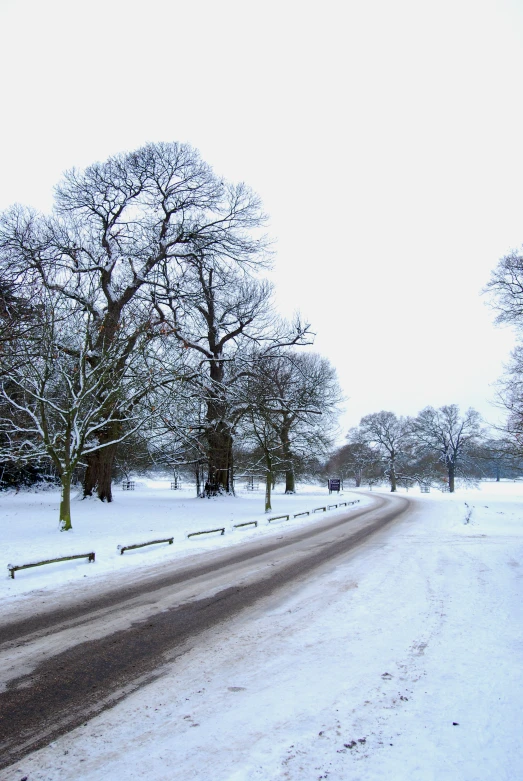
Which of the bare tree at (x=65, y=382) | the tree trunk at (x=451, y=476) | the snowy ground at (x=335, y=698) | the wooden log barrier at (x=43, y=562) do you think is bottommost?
the tree trunk at (x=451, y=476)

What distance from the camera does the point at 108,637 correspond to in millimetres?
5375

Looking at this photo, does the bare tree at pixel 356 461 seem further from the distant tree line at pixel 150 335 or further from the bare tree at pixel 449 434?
the distant tree line at pixel 150 335

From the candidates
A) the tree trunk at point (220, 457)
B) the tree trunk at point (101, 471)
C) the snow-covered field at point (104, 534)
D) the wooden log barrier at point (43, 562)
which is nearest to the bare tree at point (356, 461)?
the tree trunk at point (220, 457)

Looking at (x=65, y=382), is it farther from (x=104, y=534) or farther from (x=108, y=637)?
(x=108, y=637)

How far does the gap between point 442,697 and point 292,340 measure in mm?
24737

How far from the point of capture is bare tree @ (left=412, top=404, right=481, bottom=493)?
52.1 metres

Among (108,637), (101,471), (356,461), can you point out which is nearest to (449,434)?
(356,461)

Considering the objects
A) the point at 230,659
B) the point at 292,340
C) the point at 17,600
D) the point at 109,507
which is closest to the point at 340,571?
the point at 230,659

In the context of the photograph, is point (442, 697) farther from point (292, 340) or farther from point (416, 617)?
point (292, 340)

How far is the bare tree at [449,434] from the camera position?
52.1 m

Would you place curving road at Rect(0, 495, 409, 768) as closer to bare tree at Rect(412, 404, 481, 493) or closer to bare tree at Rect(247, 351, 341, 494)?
bare tree at Rect(247, 351, 341, 494)

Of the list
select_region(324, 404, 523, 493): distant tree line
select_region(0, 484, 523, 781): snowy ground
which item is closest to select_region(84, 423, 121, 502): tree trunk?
select_region(0, 484, 523, 781): snowy ground

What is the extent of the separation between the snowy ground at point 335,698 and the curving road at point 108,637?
0.25 meters

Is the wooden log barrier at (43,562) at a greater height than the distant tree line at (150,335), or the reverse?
the distant tree line at (150,335)
